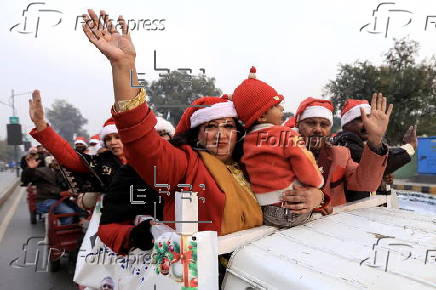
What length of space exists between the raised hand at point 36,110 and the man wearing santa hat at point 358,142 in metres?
2.33

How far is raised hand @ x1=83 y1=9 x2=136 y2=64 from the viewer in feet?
4.40

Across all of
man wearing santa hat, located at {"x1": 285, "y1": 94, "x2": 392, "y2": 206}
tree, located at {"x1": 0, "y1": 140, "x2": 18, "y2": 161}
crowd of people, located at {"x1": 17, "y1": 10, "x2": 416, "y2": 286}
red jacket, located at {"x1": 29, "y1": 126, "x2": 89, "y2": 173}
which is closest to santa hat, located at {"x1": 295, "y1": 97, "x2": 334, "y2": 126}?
man wearing santa hat, located at {"x1": 285, "y1": 94, "x2": 392, "y2": 206}

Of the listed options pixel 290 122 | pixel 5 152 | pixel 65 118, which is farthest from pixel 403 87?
pixel 65 118

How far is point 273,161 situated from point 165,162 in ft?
1.73

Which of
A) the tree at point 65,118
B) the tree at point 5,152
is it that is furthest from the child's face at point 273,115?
the tree at point 65,118

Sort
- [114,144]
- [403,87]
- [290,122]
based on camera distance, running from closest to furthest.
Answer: [290,122] → [114,144] → [403,87]

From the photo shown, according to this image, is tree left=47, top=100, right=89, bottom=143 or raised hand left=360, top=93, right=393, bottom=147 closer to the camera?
raised hand left=360, top=93, right=393, bottom=147

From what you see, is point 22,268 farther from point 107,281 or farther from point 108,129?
point 107,281

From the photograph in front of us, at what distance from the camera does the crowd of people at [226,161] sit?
1.37 meters

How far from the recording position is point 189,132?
199 centimetres

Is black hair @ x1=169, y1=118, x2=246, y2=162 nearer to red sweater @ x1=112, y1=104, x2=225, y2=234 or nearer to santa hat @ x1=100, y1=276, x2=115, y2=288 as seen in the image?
red sweater @ x1=112, y1=104, x2=225, y2=234

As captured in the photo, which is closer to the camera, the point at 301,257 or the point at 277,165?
the point at 301,257

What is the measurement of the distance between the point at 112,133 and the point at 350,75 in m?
15.4

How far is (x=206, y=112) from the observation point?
1.88 meters
